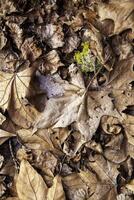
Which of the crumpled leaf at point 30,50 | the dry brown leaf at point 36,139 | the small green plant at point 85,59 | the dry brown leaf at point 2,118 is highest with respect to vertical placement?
the crumpled leaf at point 30,50

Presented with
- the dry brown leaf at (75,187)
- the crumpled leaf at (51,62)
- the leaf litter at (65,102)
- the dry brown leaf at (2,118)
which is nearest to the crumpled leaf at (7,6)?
the leaf litter at (65,102)

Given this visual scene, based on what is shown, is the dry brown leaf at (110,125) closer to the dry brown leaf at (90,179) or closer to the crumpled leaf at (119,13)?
the dry brown leaf at (90,179)

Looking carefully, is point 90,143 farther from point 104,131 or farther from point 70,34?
point 70,34

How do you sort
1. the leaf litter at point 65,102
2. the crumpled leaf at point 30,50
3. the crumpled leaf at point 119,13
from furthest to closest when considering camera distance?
the crumpled leaf at point 30,50 → the leaf litter at point 65,102 → the crumpled leaf at point 119,13

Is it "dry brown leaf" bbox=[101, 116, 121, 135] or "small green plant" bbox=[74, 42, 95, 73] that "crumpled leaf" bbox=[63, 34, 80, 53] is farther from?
"dry brown leaf" bbox=[101, 116, 121, 135]

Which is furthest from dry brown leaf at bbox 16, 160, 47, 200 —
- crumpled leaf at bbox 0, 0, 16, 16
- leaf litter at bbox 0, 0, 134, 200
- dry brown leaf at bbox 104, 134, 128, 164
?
crumpled leaf at bbox 0, 0, 16, 16

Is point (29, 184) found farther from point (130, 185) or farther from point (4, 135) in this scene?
point (130, 185)

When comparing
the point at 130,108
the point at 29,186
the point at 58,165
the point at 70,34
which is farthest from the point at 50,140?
the point at 70,34

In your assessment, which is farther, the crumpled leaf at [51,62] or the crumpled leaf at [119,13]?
the crumpled leaf at [51,62]
